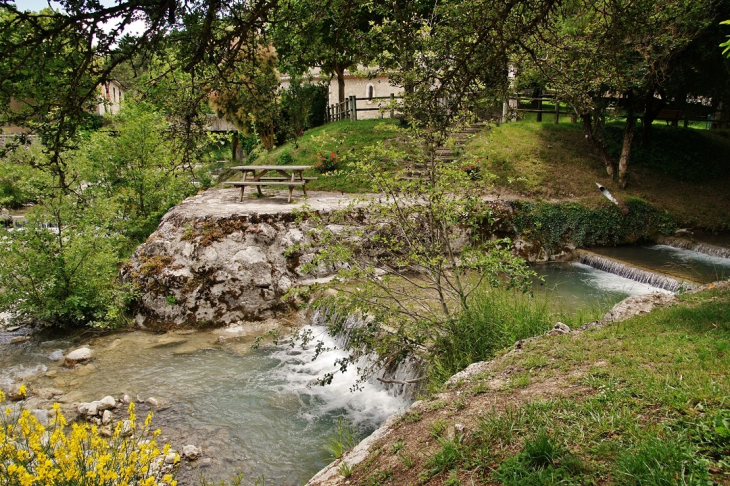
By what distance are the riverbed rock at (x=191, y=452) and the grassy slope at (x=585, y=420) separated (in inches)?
116

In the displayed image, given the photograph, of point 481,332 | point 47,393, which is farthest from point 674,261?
point 47,393

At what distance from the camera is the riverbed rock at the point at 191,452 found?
608 cm

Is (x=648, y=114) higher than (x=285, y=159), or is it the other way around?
(x=648, y=114)

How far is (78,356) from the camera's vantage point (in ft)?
28.9

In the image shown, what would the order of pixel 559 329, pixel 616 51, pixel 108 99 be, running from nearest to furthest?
pixel 108 99 → pixel 616 51 → pixel 559 329

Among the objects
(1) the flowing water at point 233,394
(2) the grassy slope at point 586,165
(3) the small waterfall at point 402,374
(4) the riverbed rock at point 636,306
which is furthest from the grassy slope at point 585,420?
(2) the grassy slope at point 586,165

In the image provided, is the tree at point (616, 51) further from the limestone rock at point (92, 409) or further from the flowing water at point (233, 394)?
the limestone rock at point (92, 409)

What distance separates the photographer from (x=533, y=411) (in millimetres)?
3797

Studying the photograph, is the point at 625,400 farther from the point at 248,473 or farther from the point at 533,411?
the point at 248,473

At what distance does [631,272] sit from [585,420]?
977 cm

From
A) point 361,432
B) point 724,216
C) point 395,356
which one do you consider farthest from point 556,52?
point 724,216

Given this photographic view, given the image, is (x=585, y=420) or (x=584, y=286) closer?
(x=585, y=420)

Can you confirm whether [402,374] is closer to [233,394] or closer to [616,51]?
[233,394]

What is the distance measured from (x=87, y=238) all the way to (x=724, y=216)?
1798 centimetres
